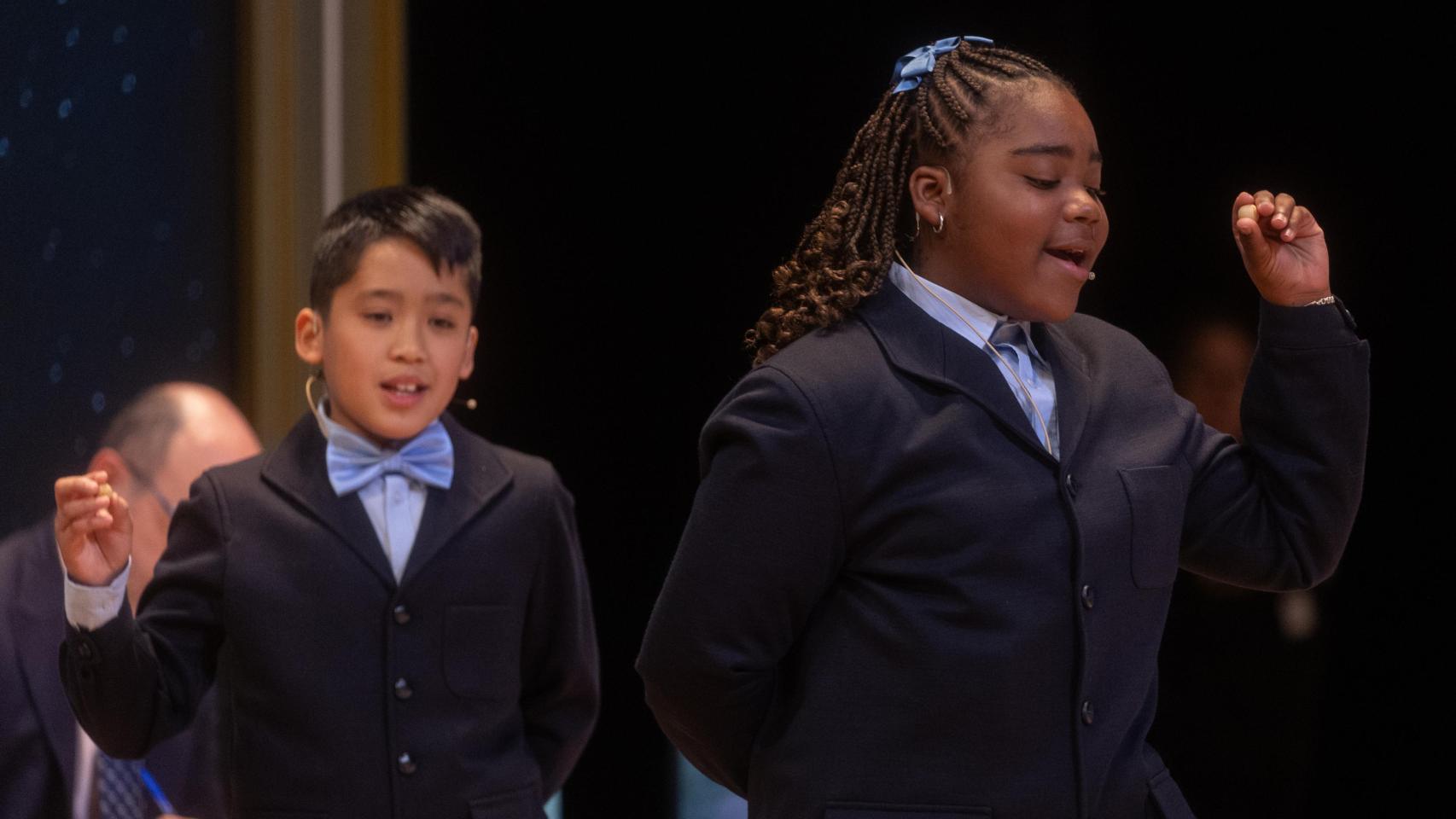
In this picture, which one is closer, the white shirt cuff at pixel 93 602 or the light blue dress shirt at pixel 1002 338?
the light blue dress shirt at pixel 1002 338

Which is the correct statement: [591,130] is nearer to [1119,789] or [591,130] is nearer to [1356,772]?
[1356,772]

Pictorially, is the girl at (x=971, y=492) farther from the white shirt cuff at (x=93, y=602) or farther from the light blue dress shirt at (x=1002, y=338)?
the white shirt cuff at (x=93, y=602)

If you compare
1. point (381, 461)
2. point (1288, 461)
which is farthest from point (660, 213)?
point (1288, 461)

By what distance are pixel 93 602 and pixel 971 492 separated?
1122mm

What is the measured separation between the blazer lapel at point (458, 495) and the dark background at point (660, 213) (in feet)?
3.25

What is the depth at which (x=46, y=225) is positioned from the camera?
3.08 meters

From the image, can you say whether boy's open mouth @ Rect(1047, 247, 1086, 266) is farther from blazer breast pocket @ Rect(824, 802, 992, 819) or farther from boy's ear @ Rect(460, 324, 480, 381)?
boy's ear @ Rect(460, 324, 480, 381)

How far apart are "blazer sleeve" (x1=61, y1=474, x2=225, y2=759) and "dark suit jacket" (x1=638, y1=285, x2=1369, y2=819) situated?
0.78 meters

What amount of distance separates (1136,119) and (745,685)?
1616mm

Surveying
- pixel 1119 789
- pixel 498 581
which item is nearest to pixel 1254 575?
pixel 1119 789

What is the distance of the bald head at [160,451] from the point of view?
2.99 metres

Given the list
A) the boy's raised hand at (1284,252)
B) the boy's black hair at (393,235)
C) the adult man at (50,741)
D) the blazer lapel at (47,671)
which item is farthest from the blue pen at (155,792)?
the boy's raised hand at (1284,252)

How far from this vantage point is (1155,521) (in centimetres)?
171

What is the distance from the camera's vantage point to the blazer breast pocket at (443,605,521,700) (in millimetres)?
2328
